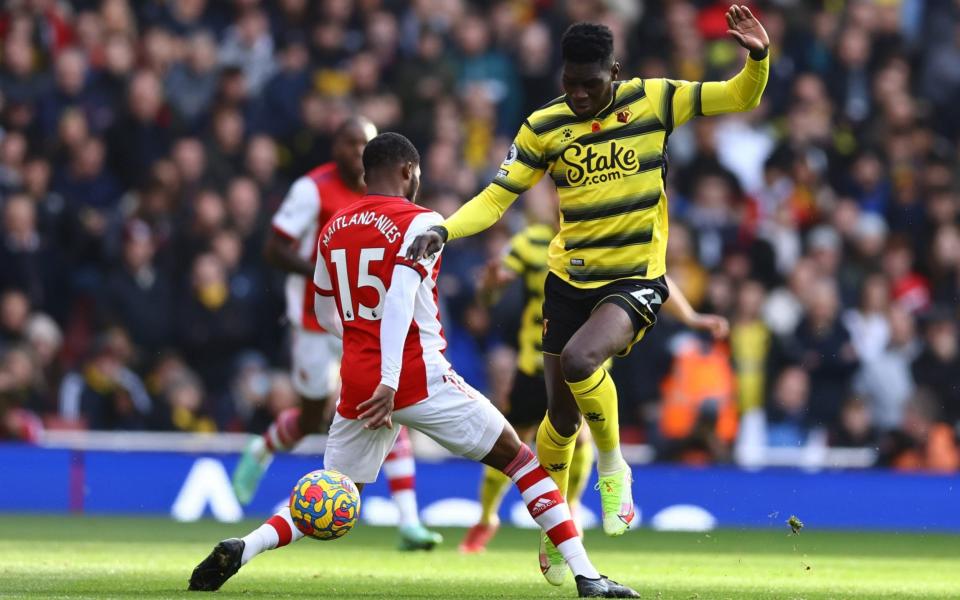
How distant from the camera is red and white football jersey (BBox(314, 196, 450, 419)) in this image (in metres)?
8.31

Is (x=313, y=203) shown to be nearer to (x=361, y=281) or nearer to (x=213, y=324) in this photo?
(x=361, y=281)

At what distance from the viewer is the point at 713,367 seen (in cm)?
1636

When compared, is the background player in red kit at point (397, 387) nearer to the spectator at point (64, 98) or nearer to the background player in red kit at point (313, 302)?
the background player in red kit at point (313, 302)

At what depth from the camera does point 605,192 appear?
889 cm

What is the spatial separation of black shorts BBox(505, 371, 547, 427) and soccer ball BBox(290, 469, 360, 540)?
3788mm

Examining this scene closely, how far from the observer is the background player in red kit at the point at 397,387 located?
27.2 feet

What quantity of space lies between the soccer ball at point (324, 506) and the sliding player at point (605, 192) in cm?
129

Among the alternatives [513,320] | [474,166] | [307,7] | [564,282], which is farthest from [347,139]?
[307,7]

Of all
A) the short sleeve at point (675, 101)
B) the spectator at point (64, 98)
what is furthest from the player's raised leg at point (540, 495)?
the spectator at point (64, 98)

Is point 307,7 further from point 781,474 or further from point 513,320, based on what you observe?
point 781,474

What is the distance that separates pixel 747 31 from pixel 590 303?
163 centimetres

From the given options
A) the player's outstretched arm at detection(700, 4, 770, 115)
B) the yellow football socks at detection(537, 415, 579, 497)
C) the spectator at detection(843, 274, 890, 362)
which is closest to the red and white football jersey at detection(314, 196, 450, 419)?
the yellow football socks at detection(537, 415, 579, 497)

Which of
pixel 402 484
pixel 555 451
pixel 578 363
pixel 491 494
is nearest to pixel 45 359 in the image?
pixel 402 484

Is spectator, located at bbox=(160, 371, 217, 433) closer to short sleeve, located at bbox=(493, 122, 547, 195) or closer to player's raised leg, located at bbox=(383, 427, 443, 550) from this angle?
player's raised leg, located at bbox=(383, 427, 443, 550)
